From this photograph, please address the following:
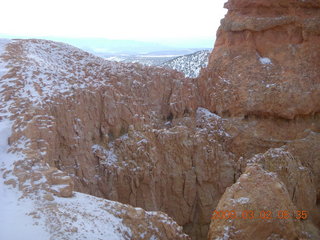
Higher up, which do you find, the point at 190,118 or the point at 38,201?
the point at 190,118

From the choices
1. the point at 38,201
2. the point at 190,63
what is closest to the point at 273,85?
the point at 38,201

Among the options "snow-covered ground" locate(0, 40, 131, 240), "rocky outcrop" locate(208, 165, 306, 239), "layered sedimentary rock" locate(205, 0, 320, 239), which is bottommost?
"rocky outcrop" locate(208, 165, 306, 239)

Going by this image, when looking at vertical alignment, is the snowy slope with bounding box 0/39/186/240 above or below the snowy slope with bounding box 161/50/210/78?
below

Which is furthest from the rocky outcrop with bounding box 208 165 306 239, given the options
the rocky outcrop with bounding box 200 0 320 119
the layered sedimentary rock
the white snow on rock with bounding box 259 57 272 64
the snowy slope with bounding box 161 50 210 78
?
the snowy slope with bounding box 161 50 210 78

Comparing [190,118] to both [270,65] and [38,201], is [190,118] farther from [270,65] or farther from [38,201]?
[38,201]

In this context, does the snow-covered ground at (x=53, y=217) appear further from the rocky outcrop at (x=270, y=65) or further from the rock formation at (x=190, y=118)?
the rocky outcrop at (x=270, y=65)

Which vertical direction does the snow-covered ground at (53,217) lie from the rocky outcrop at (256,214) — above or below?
above

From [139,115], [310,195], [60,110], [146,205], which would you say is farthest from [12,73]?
[310,195]

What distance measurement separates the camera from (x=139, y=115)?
16.4 m

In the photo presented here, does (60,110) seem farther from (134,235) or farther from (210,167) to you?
(210,167)
